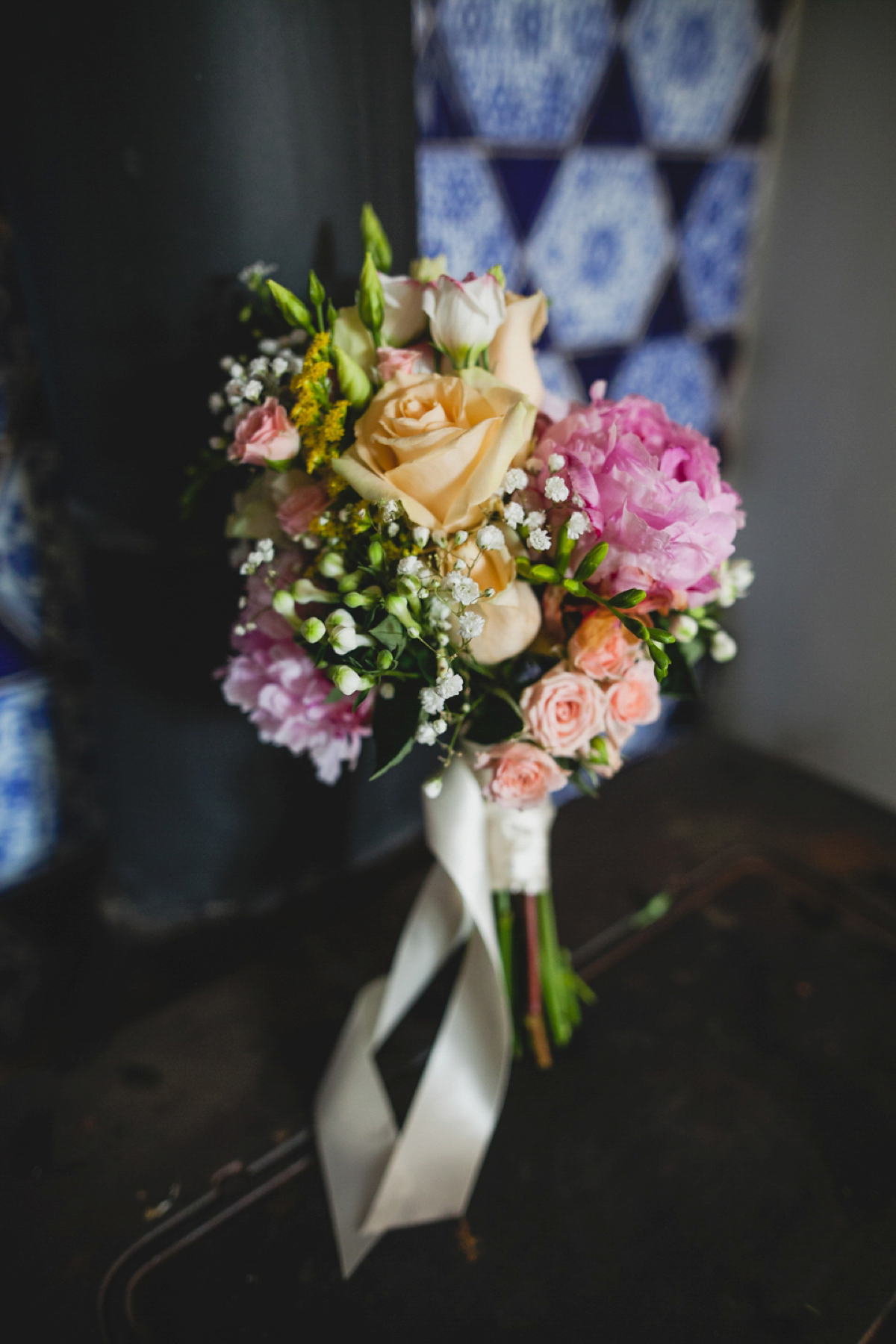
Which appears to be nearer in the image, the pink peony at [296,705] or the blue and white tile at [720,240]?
the pink peony at [296,705]

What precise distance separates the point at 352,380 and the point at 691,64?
97 cm

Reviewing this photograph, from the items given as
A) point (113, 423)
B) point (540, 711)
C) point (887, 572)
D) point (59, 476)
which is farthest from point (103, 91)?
point (887, 572)

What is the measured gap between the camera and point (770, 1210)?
0.68 metres

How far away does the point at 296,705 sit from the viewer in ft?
2.13

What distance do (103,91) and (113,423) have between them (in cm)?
25

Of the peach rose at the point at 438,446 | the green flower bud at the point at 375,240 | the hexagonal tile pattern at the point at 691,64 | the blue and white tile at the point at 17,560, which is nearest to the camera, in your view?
the peach rose at the point at 438,446

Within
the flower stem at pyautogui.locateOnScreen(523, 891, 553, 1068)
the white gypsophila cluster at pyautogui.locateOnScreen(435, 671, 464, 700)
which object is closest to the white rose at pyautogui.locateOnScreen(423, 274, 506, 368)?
the white gypsophila cluster at pyautogui.locateOnScreen(435, 671, 464, 700)

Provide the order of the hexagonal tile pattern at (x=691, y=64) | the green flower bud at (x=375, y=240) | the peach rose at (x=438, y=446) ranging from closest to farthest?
the peach rose at (x=438, y=446) < the green flower bud at (x=375, y=240) < the hexagonal tile pattern at (x=691, y=64)

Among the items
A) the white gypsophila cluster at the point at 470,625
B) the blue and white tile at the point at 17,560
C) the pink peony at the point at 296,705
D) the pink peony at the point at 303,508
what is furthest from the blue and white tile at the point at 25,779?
the white gypsophila cluster at the point at 470,625

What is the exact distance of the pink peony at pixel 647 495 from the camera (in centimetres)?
53

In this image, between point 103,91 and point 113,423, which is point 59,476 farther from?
point 103,91

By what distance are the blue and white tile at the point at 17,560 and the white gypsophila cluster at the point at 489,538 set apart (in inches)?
23.7

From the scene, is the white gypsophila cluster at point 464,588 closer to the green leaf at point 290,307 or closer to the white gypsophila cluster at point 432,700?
the white gypsophila cluster at point 432,700

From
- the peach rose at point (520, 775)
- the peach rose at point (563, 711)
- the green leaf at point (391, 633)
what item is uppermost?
the green leaf at point (391, 633)
